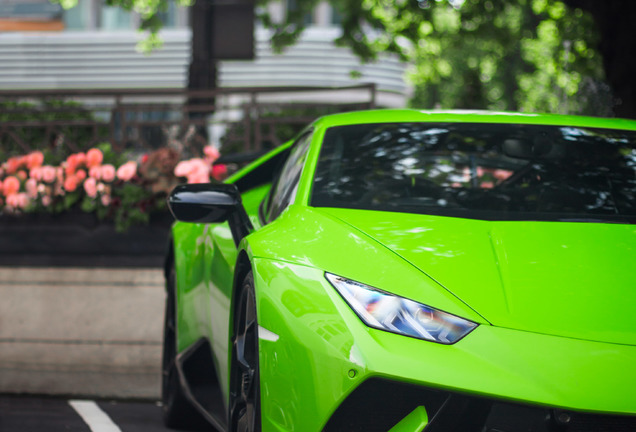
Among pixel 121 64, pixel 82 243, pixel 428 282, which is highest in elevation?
pixel 428 282

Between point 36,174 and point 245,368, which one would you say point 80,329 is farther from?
point 245,368

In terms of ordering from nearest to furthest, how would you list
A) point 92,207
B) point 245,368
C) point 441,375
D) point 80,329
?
point 441,375 → point 245,368 → point 80,329 → point 92,207

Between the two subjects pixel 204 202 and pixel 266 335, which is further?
pixel 204 202

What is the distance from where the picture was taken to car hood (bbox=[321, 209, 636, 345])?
2.70 m

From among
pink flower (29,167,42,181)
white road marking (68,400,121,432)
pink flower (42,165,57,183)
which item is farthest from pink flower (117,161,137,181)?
white road marking (68,400,121,432)

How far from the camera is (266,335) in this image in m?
3.02

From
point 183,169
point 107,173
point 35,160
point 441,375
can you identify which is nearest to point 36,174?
point 35,160

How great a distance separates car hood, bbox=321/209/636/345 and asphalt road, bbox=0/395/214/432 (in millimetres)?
2524

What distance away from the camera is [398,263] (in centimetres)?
292

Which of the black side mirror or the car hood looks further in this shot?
the black side mirror

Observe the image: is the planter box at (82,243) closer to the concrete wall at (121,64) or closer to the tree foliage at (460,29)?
the tree foliage at (460,29)

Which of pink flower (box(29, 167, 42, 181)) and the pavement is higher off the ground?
pink flower (box(29, 167, 42, 181))

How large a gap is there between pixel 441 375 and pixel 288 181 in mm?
1676

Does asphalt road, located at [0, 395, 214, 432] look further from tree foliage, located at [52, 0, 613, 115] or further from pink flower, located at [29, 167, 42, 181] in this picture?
tree foliage, located at [52, 0, 613, 115]
